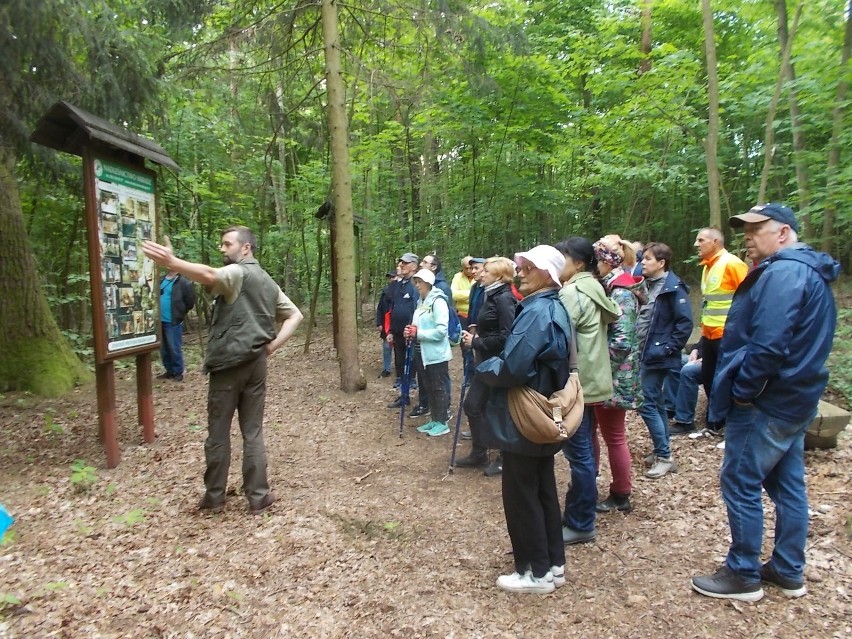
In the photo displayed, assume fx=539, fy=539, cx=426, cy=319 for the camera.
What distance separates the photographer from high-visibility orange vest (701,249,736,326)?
506 cm

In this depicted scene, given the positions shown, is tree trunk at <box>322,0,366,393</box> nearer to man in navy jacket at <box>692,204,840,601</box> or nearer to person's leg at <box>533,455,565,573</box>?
person's leg at <box>533,455,565,573</box>

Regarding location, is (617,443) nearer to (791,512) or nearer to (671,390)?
(791,512)

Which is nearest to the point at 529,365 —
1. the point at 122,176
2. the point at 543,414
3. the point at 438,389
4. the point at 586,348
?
the point at 543,414

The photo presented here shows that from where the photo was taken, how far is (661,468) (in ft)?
16.1

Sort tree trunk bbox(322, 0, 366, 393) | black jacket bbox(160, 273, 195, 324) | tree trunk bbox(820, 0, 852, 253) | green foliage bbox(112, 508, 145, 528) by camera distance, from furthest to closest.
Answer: black jacket bbox(160, 273, 195, 324) < tree trunk bbox(322, 0, 366, 393) < tree trunk bbox(820, 0, 852, 253) < green foliage bbox(112, 508, 145, 528)

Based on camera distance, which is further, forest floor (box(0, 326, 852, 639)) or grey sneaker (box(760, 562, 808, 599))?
grey sneaker (box(760, 562, 808, 599))

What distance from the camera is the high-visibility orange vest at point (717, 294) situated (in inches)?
199

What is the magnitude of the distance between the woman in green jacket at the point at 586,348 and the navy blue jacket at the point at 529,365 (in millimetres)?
614

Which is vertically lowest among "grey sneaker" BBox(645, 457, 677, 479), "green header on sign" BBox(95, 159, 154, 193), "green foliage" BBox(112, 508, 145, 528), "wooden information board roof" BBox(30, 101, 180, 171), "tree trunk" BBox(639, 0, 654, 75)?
"grey sneaker" BBox(645, 457, 677, 479)

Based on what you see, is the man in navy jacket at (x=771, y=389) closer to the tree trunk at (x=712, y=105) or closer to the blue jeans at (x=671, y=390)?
the blue jeans at (x=671, y=390)

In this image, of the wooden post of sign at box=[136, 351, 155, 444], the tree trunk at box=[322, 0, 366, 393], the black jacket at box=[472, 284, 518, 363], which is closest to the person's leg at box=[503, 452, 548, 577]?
the black jacket at box=[472, 284, 518, 363]

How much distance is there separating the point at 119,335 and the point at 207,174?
31.0ft

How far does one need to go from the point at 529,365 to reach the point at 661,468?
9.24 ft

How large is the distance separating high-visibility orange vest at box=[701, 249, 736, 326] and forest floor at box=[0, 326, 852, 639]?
51.8 inches
